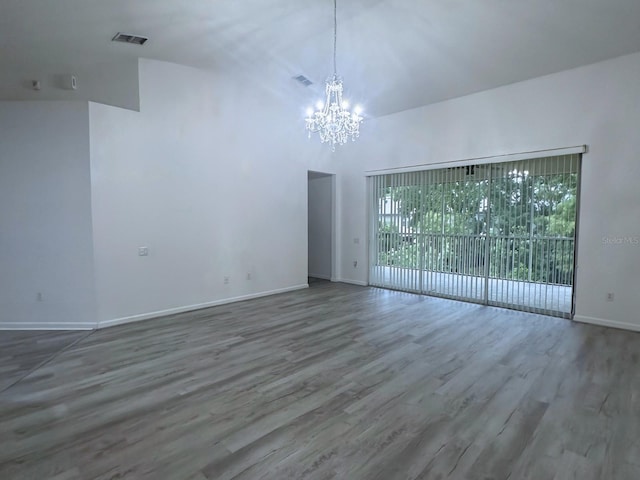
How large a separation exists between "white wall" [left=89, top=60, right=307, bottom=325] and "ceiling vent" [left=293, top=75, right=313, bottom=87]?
0.87 metres

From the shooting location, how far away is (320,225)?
8.32 m

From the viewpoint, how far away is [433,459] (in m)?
2.04

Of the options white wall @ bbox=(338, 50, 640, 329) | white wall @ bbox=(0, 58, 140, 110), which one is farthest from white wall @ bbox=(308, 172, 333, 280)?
white wall @ bbox=(0, 58, 140, 110)

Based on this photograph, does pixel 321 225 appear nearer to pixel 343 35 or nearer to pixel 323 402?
pixel 343 35

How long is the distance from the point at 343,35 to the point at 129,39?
2.70m

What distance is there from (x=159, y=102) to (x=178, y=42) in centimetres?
94

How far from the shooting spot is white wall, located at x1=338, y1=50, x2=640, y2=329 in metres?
4.38

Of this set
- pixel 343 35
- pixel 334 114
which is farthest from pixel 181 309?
pixel 343 35

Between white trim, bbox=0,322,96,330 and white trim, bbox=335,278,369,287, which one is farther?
white trim, bbox=335,278,369,287

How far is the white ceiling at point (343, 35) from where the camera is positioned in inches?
142

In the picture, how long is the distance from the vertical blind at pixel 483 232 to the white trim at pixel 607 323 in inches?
6.5

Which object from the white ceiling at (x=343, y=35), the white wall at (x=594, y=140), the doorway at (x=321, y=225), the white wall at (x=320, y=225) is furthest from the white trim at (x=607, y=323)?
the white wall at (x=320, y=225)

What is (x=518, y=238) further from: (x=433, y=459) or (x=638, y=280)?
(x=433, y=459)

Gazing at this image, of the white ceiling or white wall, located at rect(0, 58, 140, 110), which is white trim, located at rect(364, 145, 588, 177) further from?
white wall, located at rect(0, 58, 140, 110)
